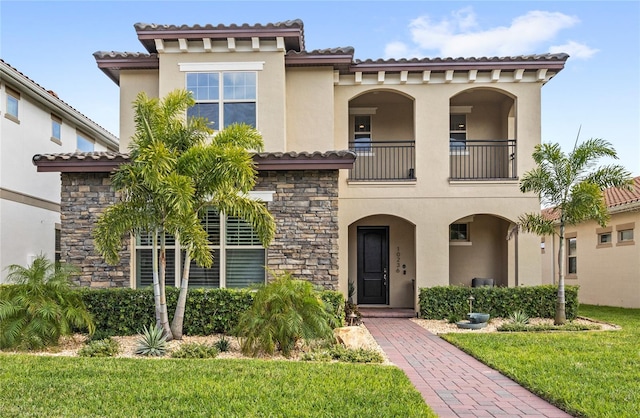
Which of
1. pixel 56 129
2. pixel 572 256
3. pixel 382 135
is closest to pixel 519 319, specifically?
pixel 382 135

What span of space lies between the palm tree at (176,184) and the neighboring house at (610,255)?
1056 cm

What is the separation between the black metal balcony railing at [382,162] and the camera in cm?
1568

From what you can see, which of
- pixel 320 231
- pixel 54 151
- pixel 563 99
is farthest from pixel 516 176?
pixel 54 151

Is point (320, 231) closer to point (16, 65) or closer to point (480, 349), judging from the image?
point (480, 349)

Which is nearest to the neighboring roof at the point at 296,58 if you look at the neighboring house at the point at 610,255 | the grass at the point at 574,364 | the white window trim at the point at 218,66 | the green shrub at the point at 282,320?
the white window trim at the point at 218,66

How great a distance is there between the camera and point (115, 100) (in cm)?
1454

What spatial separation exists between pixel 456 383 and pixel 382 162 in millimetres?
9444

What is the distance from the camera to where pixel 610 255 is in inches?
714

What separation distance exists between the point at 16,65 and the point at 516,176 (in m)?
14.5

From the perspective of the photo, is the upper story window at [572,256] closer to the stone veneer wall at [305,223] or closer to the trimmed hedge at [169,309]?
the stone veneer wall at [305,223]

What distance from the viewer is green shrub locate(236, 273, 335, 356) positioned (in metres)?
8.61

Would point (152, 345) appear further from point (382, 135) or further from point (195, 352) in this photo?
point (382, 135)

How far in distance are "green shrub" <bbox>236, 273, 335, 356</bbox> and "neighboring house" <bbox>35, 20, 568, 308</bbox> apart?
2.69 meters

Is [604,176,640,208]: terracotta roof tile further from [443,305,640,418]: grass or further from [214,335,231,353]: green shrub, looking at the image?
[214,335,231,353]: green shrub
